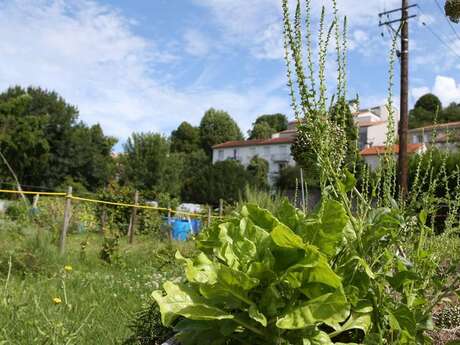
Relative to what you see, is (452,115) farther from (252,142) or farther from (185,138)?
(185,138)

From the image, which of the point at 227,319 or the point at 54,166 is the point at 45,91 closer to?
the point at 54,166

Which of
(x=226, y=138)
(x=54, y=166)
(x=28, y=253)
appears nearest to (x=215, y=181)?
(x=54, y=166)

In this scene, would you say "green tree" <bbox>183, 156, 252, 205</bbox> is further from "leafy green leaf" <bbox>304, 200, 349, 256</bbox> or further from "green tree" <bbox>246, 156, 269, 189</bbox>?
"leafy green leaf" <bbox>304, 200, 349, 256</bbox>

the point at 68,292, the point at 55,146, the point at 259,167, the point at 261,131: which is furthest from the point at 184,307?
the point at 261,131

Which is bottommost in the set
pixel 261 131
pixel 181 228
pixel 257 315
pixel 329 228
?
pixel 181 228

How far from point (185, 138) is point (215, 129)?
14.3 feet

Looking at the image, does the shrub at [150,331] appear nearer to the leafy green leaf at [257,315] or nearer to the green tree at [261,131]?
the leafy green leaf at [257,315]

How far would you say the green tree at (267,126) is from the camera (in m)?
63.5

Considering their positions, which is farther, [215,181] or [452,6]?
[215,181]

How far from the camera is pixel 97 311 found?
3328mm

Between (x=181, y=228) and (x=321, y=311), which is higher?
(x=321, y=311)

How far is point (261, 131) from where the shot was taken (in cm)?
6306

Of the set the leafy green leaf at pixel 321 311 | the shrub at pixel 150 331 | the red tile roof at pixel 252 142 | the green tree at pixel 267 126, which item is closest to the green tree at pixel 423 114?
the red tile roof at pixel 252 142

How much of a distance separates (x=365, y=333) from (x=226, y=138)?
63.2m
